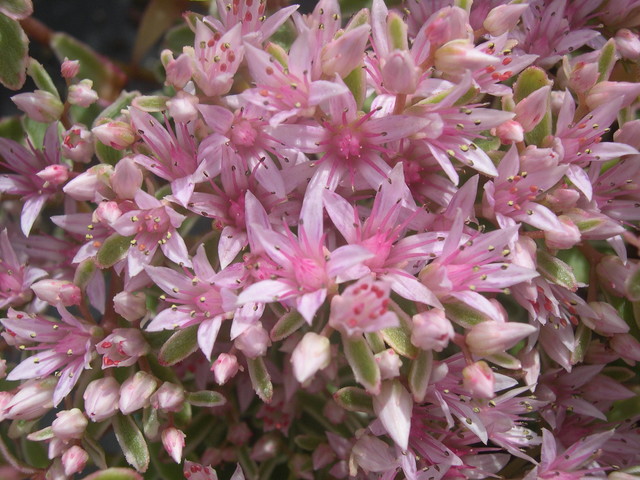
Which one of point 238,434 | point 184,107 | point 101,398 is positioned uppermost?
point 184,107

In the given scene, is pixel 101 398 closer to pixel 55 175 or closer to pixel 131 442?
pixel 131 442

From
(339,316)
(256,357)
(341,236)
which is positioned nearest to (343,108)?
(341,236)

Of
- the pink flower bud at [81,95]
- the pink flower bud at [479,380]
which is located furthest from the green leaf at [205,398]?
the pink flower bud at [81,95]

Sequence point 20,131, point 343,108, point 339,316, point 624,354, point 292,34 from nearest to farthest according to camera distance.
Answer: point 339,316, point 343,108, point 624,354, point 292,34, point 20,131

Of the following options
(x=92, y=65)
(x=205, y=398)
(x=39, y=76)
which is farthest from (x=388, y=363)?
(x=92, y=65)

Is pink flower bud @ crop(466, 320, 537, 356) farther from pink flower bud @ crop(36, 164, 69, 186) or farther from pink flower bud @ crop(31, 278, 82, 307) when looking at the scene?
pink flower bud @ crop(36, 164, 69, 186)

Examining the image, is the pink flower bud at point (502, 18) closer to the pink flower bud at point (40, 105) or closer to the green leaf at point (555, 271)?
the green leaf at point (555, 271)

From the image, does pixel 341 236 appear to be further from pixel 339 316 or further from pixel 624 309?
pixel 624 309
